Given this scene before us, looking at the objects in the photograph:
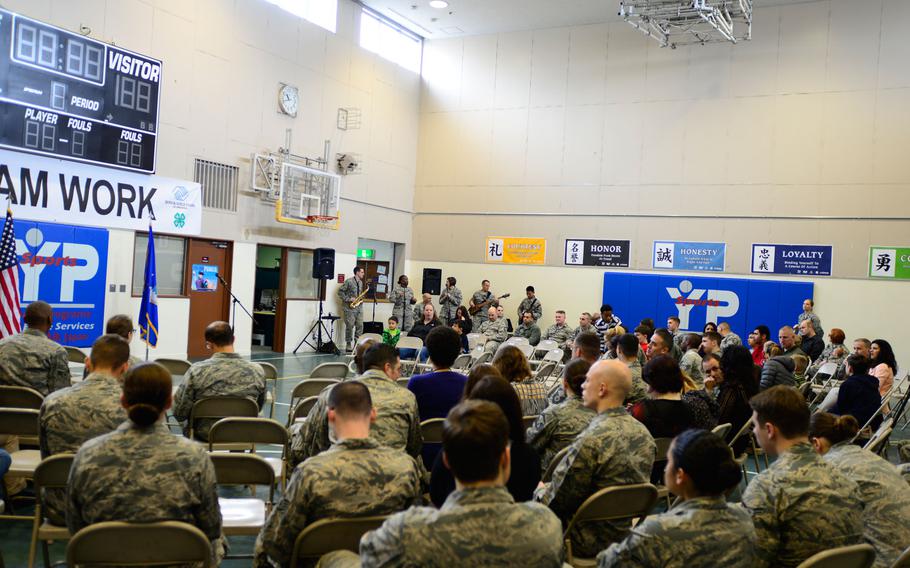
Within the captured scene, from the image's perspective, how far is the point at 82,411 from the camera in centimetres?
358

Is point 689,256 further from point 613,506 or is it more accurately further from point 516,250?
point 613,506

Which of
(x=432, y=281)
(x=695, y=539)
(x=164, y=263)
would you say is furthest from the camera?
(x=432, y=281)

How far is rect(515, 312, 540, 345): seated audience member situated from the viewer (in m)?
14.5

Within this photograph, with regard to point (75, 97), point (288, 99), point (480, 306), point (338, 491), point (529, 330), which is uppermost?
point (288, 99)

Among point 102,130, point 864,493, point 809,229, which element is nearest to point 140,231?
point 102,130

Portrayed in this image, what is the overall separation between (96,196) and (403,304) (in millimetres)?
7374

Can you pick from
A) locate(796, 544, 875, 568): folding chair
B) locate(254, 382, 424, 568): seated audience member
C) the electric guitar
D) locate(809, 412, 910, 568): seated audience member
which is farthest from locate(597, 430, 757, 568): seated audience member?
the electric guitar

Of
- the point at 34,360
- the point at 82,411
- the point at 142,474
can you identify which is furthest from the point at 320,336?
the point at 142,474

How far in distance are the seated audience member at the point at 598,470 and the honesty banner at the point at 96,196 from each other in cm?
935

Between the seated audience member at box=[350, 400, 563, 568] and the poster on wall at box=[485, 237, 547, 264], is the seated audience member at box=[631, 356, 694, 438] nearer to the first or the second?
the seated audience member at box=[350, 400, 563, 568]

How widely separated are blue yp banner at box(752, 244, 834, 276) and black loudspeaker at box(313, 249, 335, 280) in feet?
27.6

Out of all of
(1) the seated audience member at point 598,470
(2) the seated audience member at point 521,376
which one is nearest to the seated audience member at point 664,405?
(2) the seated audience member at point 521,376

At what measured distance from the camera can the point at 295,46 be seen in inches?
591

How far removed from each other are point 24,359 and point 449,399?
292cm
